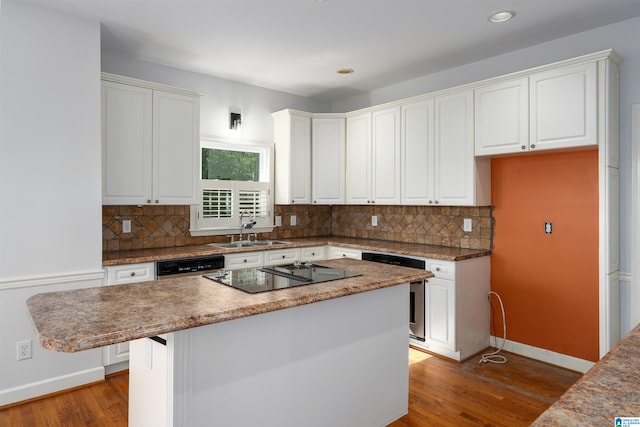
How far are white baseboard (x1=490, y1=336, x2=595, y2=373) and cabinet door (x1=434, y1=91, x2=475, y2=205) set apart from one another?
1.42 m

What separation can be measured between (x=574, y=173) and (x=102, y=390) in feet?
13.7

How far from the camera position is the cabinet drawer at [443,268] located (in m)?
3.54

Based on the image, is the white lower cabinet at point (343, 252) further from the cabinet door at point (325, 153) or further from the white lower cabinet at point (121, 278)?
the white lower cabinet at point (121, 278)

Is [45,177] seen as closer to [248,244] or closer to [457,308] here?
[248,244]

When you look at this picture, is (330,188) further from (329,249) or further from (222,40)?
(222,40)

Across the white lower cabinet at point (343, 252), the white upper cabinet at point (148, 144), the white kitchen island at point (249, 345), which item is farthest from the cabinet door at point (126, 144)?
the white lower cabinet at point (343, 252)

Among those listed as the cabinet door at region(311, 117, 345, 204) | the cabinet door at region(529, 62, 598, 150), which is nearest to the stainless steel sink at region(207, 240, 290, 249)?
the cabinet door at region(311, 117, 345, 204)

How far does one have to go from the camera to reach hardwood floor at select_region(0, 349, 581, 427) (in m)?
2.60

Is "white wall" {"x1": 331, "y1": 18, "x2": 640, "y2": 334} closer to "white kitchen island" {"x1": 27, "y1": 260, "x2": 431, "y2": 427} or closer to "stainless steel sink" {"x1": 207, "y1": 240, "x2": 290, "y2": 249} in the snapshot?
"white kitchen island" {"x1": 27, "y1": 260, "x2": 431, "y2": 427}

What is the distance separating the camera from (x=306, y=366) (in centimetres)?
211

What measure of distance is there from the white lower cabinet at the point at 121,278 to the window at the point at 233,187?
0.95 metres

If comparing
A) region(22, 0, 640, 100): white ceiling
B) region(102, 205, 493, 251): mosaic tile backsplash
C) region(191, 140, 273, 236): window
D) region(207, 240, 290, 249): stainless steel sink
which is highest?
region(22, 0, 640, 100): white ceiling

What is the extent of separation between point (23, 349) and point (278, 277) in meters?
2.02

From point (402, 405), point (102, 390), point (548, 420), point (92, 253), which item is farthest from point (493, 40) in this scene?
point (102, 390)
